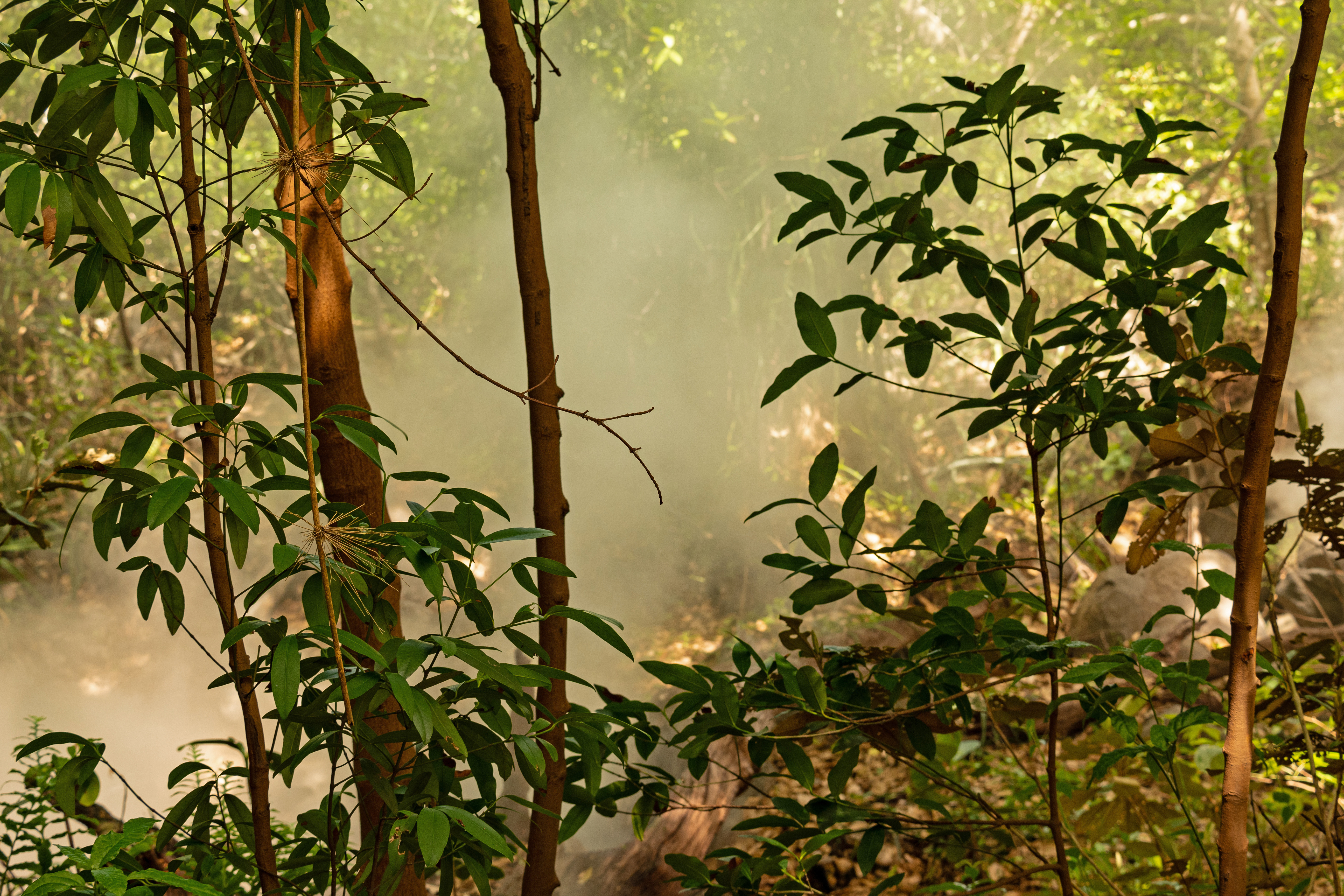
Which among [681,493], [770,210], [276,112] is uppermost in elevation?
[770,210]

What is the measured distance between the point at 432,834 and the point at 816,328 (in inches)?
17.4

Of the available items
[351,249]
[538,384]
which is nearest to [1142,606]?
[538,384]

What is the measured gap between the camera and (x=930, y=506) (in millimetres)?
680

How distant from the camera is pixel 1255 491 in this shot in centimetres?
54

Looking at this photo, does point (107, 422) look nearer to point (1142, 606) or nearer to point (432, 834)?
point (432, 834)

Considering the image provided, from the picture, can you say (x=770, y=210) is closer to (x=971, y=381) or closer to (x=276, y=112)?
(x=971, y=381)

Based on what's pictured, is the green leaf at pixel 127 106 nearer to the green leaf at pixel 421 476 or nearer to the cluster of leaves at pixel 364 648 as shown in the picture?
the cluster of leaves at pixel 364 648

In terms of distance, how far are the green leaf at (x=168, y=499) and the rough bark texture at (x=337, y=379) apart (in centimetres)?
32

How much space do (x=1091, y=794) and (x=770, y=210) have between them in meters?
3.44

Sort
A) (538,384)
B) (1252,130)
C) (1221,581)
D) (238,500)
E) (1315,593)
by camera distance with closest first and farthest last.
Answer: (238,500) < (1221,581) < (538,384) < (1315,593) < (1252,130)

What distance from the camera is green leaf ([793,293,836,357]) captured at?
64 cm

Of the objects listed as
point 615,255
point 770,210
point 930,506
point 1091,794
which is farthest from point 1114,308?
point 615,255

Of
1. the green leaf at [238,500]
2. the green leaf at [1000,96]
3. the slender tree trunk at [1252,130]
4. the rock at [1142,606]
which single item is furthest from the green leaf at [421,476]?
the slender tree trunk at [1252,130]

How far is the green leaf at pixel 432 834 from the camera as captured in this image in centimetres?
45
